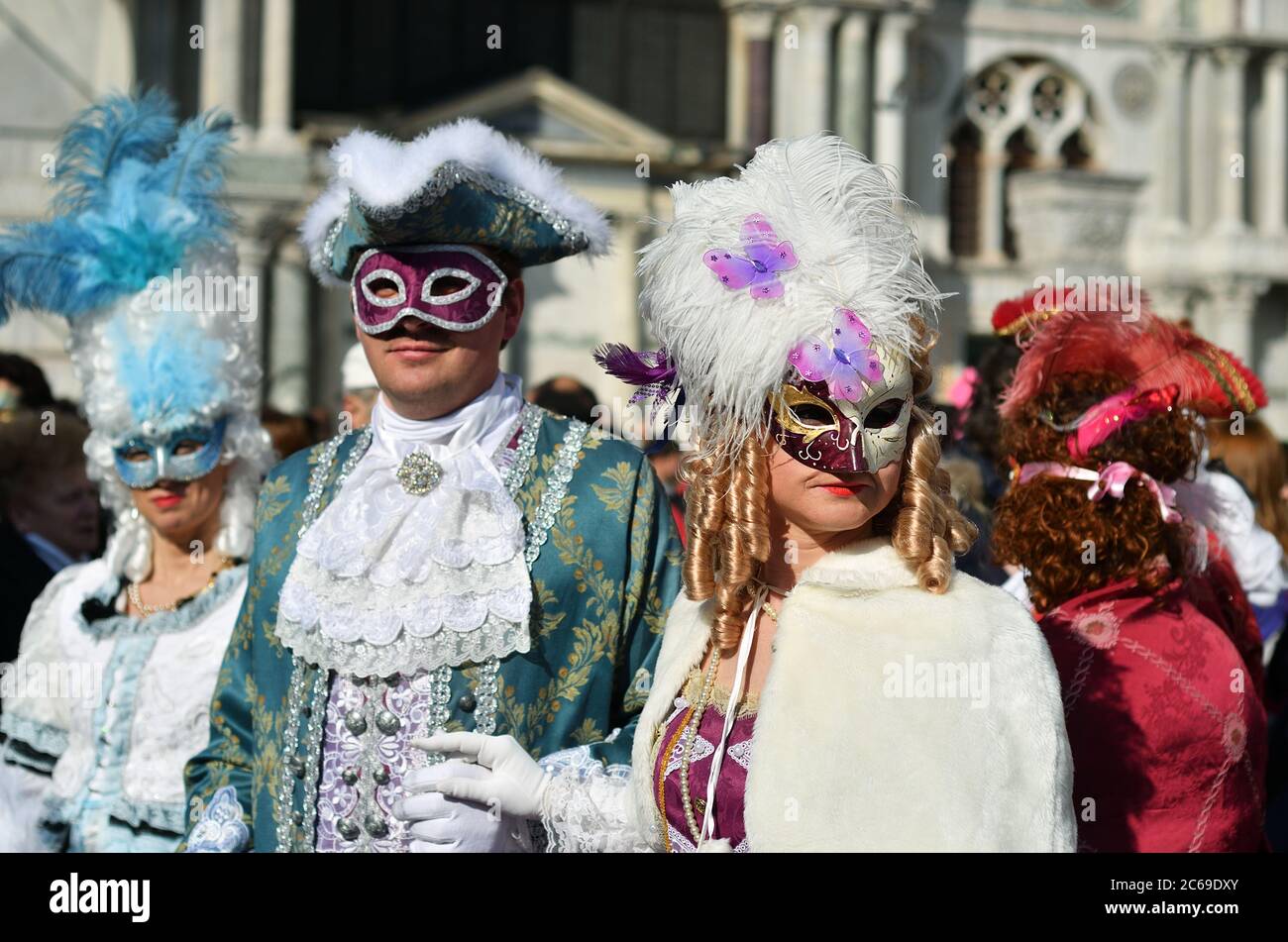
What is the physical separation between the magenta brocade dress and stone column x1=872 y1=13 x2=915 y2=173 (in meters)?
15.7

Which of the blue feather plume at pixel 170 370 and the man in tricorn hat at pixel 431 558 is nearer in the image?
the man in tricorn hat at pixel 431 558

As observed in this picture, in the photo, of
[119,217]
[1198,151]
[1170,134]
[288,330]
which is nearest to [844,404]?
[119,217]

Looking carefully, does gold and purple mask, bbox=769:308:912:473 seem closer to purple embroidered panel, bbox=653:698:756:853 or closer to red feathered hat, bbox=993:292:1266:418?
purple embroidered panel, bbox=653:698:756:853

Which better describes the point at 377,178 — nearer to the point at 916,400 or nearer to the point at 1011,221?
the point at 916,400

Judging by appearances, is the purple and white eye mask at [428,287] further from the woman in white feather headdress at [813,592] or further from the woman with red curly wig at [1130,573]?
the woman with red curly wig at [1130,573]

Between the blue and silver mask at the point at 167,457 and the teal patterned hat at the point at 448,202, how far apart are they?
78 cm

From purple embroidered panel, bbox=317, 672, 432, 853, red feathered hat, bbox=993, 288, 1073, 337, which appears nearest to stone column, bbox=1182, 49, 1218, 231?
red feathered hat, bbox=993, 288, 1073, 337

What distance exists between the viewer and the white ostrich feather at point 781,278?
2.31 meters

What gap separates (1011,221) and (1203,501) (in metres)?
15.4

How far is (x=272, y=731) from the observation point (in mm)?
2975

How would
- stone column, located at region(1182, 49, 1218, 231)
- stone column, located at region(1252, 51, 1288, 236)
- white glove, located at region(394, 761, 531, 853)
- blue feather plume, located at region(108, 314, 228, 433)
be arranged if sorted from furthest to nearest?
stone column, located at region(1252, 51, 1288, 236), stone column, located at region(1182, 49, 1218, 231), blue feather plume, located at region(108, 314, 228, 433), white glove, located at region(394, 761, 531, 853)

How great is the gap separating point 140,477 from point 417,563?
1062mm

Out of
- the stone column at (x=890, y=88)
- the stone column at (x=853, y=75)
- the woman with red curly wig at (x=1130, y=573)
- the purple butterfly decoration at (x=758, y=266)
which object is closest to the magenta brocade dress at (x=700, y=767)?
the purple butterfly decoration at (x=758, y=266)

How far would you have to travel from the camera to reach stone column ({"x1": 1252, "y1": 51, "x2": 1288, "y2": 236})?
1948 cm
